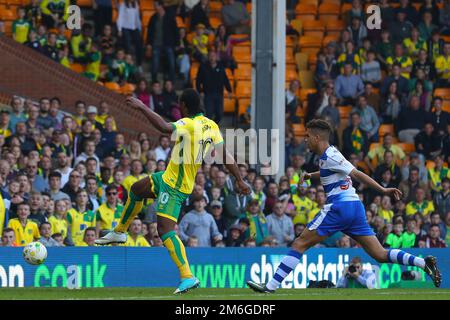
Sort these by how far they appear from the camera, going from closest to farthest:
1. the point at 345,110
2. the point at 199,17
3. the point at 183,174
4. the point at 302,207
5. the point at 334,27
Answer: the point at 183,174 → the point at 302,207 → the point at 345,110 → the point at 199,17 → the point at 334,27

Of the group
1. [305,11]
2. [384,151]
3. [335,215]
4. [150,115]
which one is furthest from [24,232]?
[305,11]

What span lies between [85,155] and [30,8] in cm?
518

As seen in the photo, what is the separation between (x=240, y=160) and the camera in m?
22.9

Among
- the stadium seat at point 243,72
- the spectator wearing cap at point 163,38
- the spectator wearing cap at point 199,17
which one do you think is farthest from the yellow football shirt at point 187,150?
the spectator wearing cap at point 199,17

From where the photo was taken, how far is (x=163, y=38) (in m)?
25.4

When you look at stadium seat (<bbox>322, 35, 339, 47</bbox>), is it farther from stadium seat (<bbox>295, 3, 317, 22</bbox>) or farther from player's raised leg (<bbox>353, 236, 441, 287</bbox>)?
player's raised leg (<bbox>353, 236, 441, 287</bbox>)

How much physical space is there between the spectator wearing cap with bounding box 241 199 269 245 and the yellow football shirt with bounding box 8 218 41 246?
3759mm

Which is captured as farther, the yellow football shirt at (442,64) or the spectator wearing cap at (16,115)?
Answer: the yellow football shirt at (442,64)

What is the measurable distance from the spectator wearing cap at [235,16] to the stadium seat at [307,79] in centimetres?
169

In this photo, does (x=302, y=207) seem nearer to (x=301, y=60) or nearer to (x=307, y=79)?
(x=307, y=79)

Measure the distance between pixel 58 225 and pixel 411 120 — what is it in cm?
943

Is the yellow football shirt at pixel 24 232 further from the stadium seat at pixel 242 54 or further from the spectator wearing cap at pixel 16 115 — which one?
the stadium seat at pixel 242 54

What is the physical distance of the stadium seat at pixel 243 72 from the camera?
2623 cm

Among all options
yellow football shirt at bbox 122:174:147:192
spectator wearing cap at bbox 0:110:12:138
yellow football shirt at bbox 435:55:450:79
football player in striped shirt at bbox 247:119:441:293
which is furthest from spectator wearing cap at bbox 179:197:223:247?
yellow football shirt at bbox 435:55:450:79
